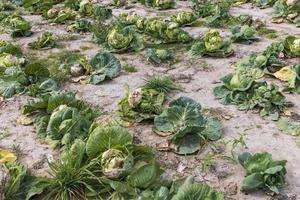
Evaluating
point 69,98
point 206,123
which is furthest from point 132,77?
point 206,123

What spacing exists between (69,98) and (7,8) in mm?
6475

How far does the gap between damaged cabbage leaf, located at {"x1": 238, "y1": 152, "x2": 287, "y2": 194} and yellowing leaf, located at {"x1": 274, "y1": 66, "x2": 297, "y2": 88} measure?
201cm

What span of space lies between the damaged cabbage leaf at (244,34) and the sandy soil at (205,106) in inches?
5.7

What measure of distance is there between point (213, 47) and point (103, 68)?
185cm

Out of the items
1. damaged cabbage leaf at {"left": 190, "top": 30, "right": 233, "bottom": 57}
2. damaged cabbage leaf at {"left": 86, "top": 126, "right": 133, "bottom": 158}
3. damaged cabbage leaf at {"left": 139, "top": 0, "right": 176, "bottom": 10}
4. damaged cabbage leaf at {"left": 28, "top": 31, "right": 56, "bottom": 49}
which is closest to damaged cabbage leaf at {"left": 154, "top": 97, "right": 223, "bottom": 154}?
damaged cabbage leaf at {"left": 86, "top": 126, "right": 133, "bottom": 158}

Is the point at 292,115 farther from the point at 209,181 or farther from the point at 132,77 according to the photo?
the point at 132,77

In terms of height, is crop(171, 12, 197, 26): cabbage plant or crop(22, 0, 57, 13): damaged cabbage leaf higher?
crop(171, 12, 197, 26): cabbage plant

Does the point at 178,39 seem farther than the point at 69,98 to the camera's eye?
Yes

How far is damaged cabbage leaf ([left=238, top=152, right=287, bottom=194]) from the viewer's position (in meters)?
4.11

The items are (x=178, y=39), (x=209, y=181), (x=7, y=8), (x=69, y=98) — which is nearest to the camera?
(x=209, y=181)

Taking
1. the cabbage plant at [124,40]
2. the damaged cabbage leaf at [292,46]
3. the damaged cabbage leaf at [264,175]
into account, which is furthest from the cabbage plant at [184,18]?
the damaged cabbage leaf at [264,175]

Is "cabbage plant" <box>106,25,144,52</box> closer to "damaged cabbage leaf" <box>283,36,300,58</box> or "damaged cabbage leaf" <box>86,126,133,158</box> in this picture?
"damaged cabbage leaf" <box>283,36,300,58</box>

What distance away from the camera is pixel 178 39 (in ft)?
26.2

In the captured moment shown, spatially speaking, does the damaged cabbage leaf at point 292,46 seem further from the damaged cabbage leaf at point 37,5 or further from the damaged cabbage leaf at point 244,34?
the damaged cabbage leaf at point 37,5
